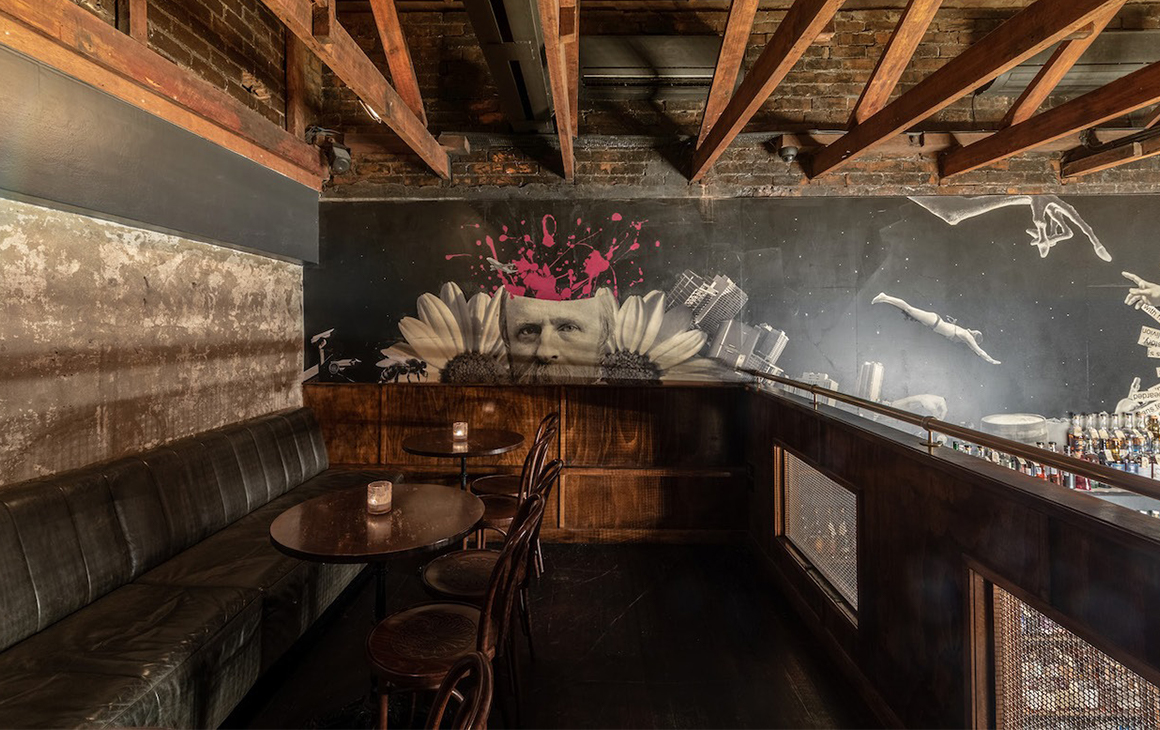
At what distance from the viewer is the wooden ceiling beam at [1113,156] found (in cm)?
317

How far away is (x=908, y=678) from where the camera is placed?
1.72 metres

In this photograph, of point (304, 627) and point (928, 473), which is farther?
point (304, 627)

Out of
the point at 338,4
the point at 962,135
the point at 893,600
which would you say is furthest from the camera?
the point at 338,4

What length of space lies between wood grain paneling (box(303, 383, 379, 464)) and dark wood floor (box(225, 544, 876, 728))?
3.50 feet

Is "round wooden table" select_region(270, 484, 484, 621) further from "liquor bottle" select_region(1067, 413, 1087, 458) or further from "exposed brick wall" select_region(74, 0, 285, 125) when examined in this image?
"liquor bottle" select_region(1067, 413, 1087, 458)

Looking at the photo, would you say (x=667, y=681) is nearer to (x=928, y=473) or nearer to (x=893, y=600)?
(x=893, y=600)

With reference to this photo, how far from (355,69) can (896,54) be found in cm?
260

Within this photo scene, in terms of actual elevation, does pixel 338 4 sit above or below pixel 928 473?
above

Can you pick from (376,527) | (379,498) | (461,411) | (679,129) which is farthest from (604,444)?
(679,129)

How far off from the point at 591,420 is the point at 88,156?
2.89 meters

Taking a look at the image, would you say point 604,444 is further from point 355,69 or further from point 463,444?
point 355,69

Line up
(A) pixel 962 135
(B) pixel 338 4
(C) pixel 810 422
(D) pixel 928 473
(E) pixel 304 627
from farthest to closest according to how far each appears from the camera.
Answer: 1. (B) pixel 338 4
2. (A) pixel 962 135
3. (C) pixel 810 422
4. (E) pixel 304 627
5. (D) pixel 928 473

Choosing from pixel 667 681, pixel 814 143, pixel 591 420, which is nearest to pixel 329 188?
pixel 591 420

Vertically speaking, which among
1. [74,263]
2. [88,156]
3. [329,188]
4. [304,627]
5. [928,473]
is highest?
[329,188]
